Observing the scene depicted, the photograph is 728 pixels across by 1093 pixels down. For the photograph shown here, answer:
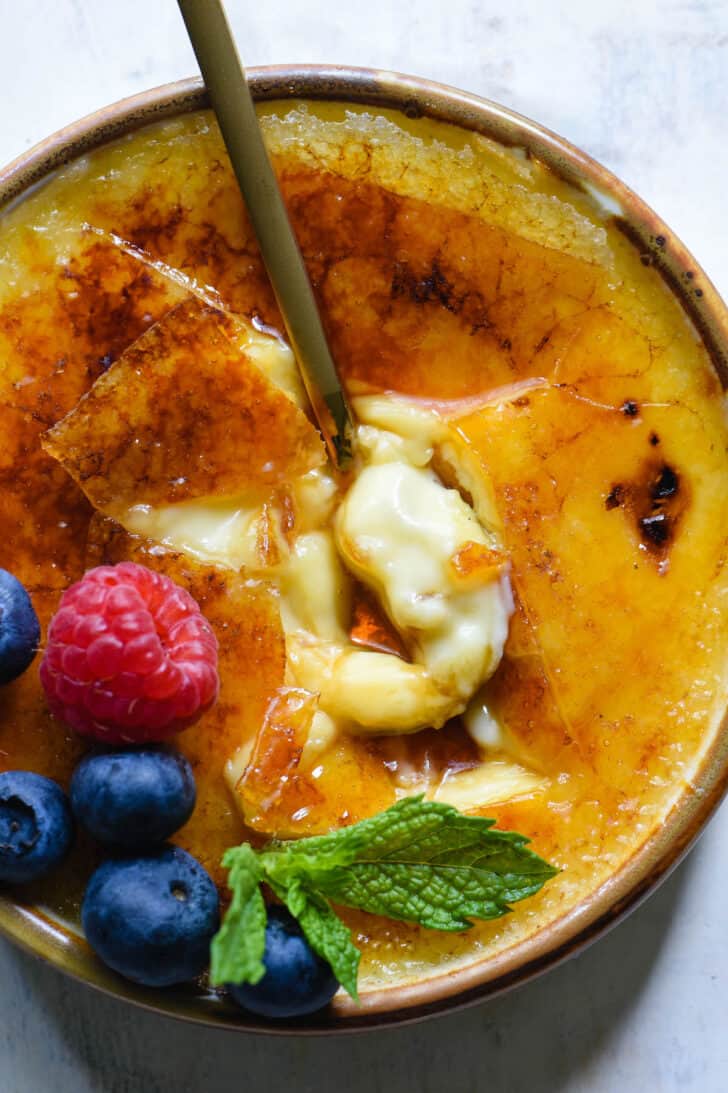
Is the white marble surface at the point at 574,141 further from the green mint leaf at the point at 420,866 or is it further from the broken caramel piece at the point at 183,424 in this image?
the broken caramel piece at the point at 183,424

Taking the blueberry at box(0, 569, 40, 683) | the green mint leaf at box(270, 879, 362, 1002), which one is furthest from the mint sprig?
the blueberry at box(0, 569, 40, 683)

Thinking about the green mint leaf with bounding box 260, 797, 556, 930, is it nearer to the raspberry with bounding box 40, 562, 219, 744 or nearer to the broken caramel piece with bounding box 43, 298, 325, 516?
the raspberry with bounding box 40, 562, 219, 744

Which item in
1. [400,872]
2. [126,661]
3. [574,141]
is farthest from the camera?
[574,141]

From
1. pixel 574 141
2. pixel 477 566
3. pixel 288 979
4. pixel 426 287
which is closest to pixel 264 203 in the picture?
pixel 426 287

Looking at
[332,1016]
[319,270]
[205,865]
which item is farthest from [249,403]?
[332,1016]

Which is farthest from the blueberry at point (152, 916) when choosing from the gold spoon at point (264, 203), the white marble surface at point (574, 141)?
the gold spoon at point (264, 203)

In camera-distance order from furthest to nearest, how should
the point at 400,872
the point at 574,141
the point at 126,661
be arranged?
the point at 574,141 → the point at 400,872 → the point at 126,661

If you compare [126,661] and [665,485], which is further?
[665,485]

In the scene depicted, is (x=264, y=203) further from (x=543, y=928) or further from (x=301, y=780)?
(x=543, y=928)
